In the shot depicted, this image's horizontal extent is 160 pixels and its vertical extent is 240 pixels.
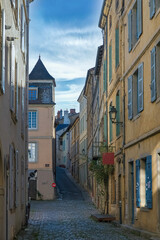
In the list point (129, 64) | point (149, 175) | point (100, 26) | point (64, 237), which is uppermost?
point (100, 26)

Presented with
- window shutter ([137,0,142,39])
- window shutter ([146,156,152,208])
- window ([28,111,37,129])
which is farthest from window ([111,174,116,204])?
window ([28,111,37,129])

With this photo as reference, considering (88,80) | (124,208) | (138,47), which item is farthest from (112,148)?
(88,80)

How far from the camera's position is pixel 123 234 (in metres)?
15.8

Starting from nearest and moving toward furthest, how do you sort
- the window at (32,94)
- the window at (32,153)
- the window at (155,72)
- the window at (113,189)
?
the window at (155,72), the window at (113,189), the window at (32,153), the window at (32,94)

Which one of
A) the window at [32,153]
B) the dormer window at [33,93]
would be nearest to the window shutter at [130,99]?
the window at [32,153]

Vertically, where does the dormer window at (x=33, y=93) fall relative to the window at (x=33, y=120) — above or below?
above

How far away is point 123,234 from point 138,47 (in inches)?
232

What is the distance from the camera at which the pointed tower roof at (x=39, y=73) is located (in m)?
44.5

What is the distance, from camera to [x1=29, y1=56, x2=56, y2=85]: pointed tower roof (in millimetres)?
44469

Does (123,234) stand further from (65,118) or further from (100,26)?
(65,118)

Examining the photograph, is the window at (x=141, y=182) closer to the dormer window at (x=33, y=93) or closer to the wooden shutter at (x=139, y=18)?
the wooden shutter at (x=139, y=18)

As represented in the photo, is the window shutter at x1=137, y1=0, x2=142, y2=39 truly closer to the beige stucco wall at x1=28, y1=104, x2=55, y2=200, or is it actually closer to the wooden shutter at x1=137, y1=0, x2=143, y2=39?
the wooden shutter at x1=137, y1=0, x2=143, y2=39

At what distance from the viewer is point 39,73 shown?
45375 millimetres

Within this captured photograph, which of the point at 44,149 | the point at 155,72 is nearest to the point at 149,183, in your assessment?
the point at 155,72
